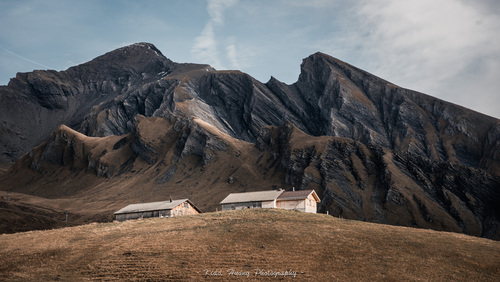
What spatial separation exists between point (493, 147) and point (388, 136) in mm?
40148

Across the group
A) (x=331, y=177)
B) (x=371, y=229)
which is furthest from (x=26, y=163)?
(x=371, y=229)

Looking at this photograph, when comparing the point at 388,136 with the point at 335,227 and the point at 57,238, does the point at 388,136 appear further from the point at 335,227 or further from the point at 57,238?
the point at 57,238

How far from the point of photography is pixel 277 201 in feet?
238

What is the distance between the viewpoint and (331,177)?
4857 inches

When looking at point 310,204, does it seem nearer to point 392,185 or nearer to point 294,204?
point 294,204

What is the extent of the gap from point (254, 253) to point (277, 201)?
3220 cm

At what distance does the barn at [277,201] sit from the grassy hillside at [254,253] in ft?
53.8

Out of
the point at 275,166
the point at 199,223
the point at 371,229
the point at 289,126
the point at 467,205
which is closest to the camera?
the point at 371,229

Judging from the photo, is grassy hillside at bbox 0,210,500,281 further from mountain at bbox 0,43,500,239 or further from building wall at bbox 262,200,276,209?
mountain at bbox 0,43,500,239

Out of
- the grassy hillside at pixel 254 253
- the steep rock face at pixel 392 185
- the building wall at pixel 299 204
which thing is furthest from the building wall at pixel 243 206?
the steep rock face at pixel 392 185

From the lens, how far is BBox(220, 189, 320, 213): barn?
70.6 m

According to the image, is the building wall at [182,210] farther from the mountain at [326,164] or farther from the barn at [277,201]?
the mountain at [326,164]

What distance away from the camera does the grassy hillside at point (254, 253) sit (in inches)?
1417

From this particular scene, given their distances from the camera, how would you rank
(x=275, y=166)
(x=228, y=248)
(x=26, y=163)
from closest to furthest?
(x=228, y=248) < (x=275, y=166) < (x=26, y=163)
